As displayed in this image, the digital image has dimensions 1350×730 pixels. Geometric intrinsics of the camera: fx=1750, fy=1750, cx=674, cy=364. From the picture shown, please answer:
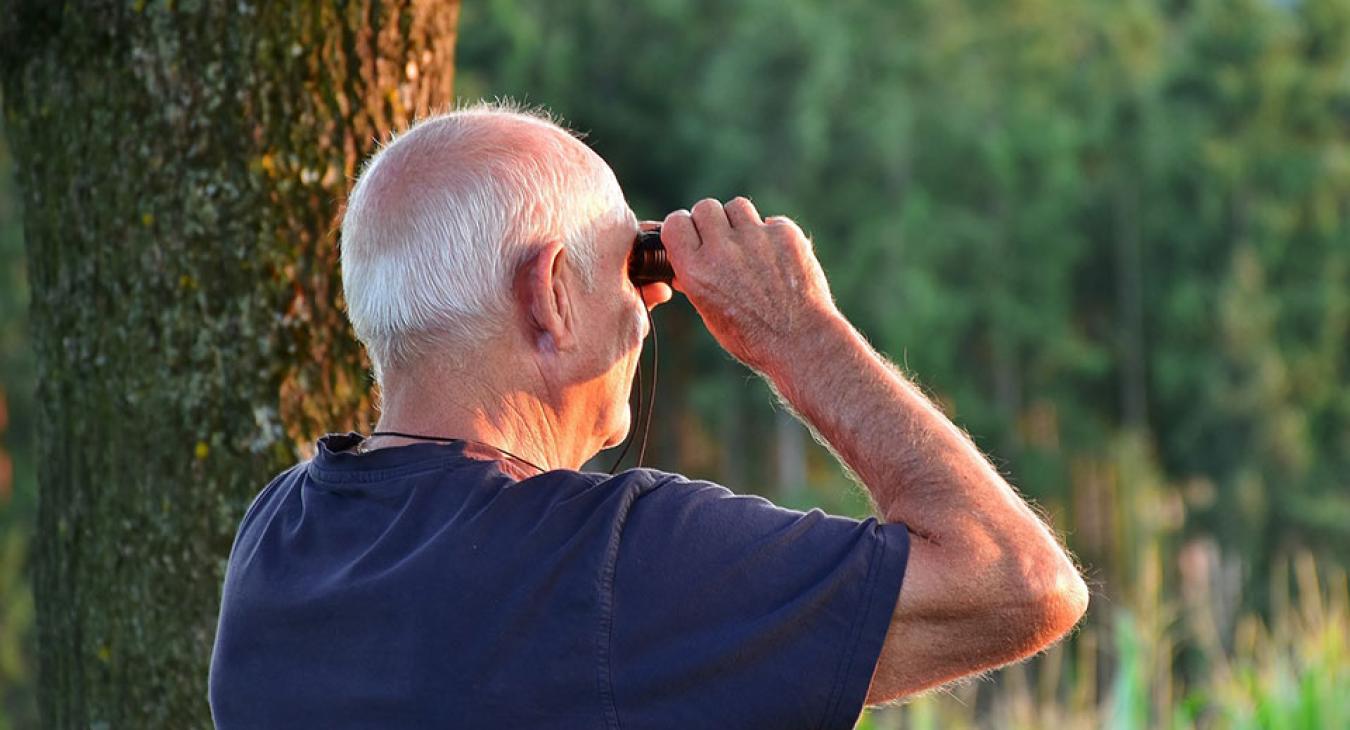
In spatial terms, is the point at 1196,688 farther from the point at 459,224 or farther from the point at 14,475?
the point at 14,475

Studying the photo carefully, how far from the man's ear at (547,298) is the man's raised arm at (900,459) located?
0.53 ft

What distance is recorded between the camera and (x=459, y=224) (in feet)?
6.46

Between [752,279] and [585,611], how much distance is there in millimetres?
494

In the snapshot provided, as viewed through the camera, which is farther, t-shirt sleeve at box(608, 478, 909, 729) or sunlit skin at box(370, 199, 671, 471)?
sunlit skin at box(370, 199, 671, 471)

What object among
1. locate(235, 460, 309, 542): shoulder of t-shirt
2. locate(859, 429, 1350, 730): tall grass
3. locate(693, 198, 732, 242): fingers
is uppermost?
locate(693, 198, 732, 242): fingers

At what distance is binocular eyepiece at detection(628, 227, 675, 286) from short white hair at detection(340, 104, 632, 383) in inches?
2.1

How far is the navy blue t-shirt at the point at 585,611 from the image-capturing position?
1825 millimetres

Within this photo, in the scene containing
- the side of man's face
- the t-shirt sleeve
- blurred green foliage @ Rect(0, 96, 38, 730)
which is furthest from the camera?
blurred green foliage @ Rect(0, 96, 38, 730)

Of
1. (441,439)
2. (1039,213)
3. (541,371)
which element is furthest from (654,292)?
(1039,213)

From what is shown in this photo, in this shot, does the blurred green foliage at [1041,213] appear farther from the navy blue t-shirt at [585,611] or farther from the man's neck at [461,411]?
the navy blue t-shirt at [585,611]

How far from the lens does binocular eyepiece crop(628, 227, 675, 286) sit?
2.09 metres

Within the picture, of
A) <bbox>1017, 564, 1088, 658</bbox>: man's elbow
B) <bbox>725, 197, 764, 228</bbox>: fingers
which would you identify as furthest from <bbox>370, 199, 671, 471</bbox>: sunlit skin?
<bbox>1017, 564, 1088, 658</bbox>: man's elbow

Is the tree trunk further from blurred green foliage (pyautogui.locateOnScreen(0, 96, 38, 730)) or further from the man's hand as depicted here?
blurred green foliage (pyautogui.locateOnScreen(0, 96, 38, 730))

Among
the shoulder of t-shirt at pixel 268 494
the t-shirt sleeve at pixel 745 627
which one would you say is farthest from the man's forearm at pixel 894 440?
the shoulder of t-shirt at pixel 268 494
